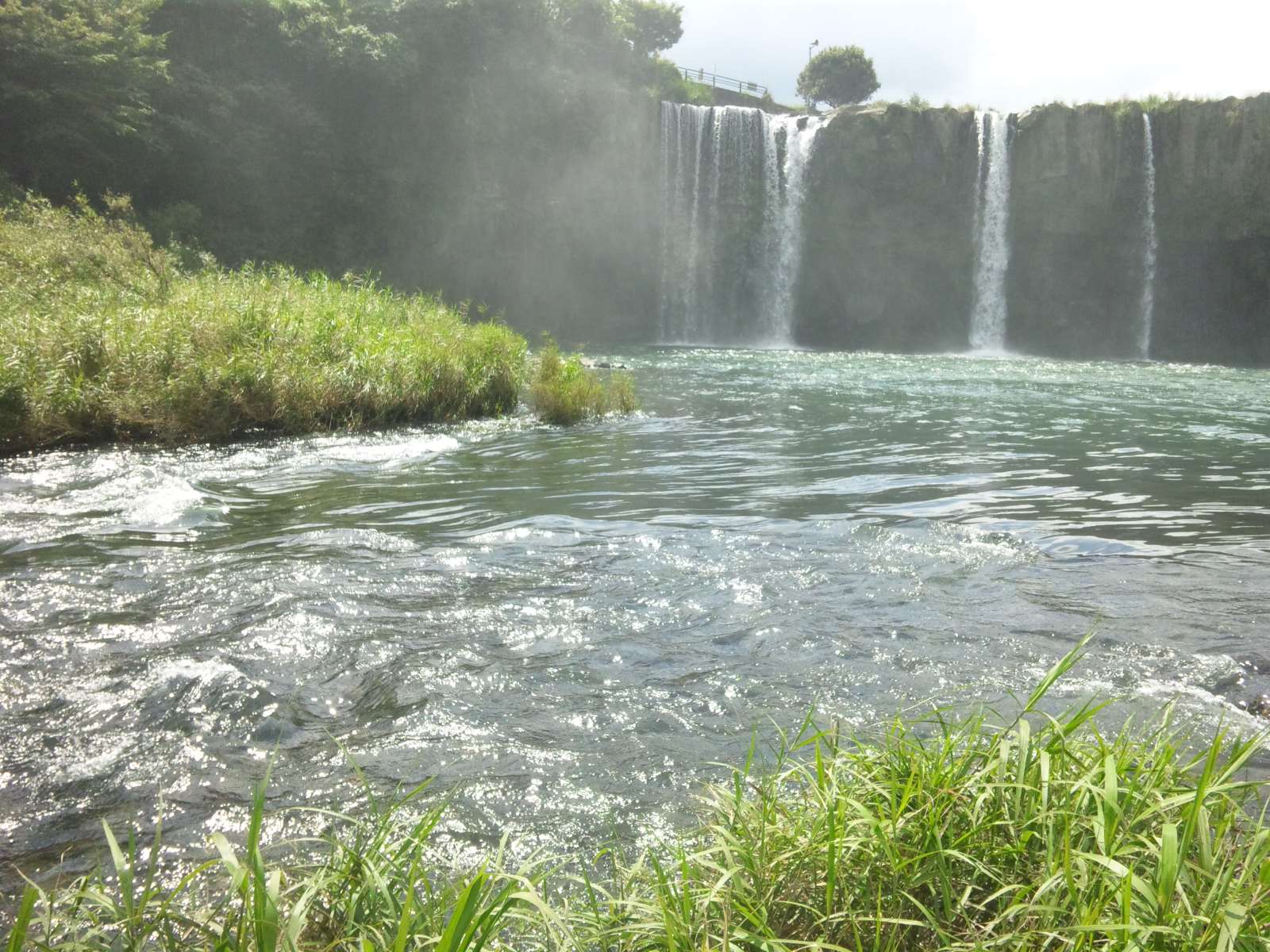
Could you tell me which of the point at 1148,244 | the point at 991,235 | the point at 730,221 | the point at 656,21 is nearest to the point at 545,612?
the point at 730,221

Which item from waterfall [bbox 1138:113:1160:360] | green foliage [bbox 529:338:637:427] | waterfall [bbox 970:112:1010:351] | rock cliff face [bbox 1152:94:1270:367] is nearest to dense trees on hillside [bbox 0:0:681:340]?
waterfall [bbox 970:112:1010:351]

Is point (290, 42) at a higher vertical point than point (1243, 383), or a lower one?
higher

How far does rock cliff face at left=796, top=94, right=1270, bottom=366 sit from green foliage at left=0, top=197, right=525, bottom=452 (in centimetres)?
2543

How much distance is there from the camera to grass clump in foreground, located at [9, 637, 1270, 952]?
1825 millimetres

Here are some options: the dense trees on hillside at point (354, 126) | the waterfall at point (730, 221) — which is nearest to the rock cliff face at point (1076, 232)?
the waterfall at point (730, 221)

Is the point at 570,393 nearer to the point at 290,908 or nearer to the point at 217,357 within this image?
the point at 217,357

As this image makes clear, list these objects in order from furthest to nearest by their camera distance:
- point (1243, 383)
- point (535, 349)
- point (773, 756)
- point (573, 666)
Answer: point (535, 349) → point (1243, 383) → point (573, 666) → point (773, 756)

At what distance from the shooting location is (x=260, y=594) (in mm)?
5125

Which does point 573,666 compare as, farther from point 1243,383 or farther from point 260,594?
point 1243,383

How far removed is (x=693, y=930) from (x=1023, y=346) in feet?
123

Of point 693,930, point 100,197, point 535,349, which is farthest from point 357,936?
point 100,197

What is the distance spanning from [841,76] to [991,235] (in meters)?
42.5

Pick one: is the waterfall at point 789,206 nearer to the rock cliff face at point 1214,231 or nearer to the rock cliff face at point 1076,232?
the rock cliff face at point 1076,232

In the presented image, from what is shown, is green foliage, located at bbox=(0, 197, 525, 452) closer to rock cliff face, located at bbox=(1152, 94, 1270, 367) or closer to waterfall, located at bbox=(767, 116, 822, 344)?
waterfall, located at bbox=(767, 116, 822, 344)
